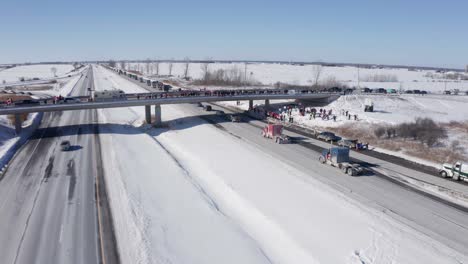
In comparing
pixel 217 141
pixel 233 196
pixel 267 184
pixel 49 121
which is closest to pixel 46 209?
pixel 233 196

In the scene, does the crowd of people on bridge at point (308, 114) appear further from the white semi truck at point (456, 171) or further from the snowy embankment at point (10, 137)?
the snowy embankment at point (10, 137)

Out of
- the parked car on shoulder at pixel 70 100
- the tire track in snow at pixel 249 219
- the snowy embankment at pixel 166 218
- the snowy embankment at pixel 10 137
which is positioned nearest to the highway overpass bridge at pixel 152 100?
the parked car on shoulder at pixel 70 100

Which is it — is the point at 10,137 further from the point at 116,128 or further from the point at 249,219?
the point at 249,219

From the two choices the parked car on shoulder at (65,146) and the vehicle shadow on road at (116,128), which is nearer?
the parked car on shoulder at (65,146)

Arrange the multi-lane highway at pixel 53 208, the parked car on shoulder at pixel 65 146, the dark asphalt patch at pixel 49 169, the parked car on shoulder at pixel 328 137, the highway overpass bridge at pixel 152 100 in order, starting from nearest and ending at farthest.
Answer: the multi-lane highway at pixel 53 208 → the dark asphalt patch at pixel 49 169 → the parked car on shoulder at pixel 65 146 → the parked car on shoulder at pixel 328 137 → the highway overpass bridge at pixel 152 100

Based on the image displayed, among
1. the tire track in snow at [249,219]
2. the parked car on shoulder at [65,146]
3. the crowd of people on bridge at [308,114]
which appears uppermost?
the crowd of people on bridge at [308,114]

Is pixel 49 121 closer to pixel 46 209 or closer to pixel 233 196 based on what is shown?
pixel 46 209

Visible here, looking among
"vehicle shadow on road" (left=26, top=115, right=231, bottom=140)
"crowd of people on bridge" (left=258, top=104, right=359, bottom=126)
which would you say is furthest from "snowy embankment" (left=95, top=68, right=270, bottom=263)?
"crowd of people on bridge" (left=258, top=104, right=359, bottom=126)
